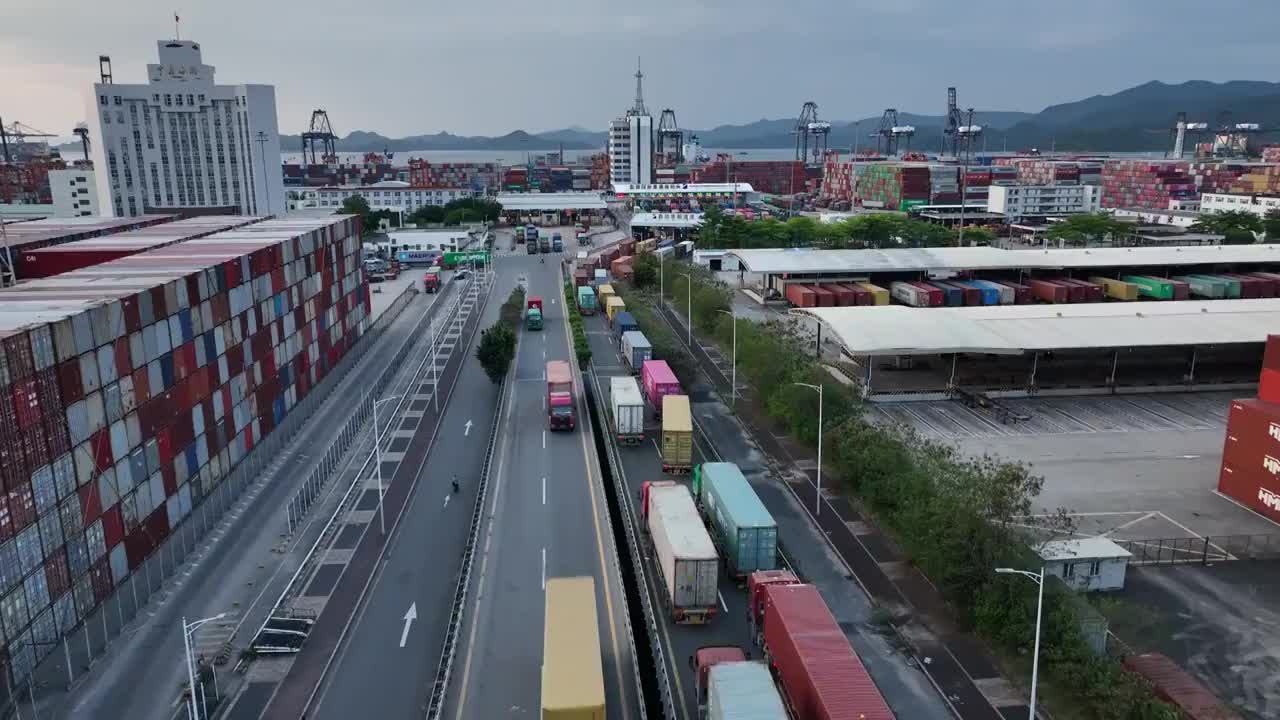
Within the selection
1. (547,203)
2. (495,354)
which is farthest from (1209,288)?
(547,203)

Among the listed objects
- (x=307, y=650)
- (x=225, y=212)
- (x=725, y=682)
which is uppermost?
(x=225, y=212)

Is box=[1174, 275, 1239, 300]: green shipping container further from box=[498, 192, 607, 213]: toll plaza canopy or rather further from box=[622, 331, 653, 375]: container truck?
box=[498, 192, 607, 213]: toll plaza canopy

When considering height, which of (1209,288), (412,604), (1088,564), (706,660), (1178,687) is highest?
(1209,288)

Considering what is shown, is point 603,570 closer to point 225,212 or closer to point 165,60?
point 225,212

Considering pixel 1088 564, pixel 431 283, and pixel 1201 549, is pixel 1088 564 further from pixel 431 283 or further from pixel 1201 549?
pixel 431 283

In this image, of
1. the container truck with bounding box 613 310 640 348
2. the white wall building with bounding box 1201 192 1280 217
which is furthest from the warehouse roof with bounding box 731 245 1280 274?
the white wall building with bounding box 1201 192 1280 217

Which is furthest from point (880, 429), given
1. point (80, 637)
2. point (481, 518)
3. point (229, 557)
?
point (80, 637)
